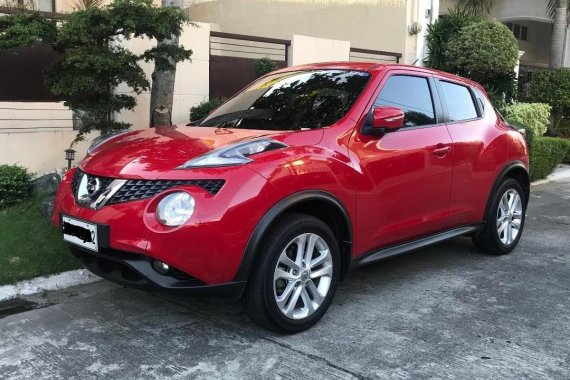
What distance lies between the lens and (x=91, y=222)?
138 inches

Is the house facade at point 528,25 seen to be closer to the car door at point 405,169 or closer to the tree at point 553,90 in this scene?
the tree at point 553,90

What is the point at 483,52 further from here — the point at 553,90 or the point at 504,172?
the point at 504,172

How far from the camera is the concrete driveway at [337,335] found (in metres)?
3.35

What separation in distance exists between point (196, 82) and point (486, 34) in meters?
6.01

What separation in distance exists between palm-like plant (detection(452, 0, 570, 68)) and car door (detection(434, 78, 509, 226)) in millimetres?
10003

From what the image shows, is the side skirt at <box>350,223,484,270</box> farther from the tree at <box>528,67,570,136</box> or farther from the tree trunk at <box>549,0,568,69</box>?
the tree trunk at <box>549,0,568,69</box>

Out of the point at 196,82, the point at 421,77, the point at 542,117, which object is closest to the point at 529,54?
the point at 542,117

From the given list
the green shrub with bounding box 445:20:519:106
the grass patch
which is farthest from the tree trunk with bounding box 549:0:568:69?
the grass patch

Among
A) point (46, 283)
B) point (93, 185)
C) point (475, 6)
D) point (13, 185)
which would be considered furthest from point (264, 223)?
point (475, 6)

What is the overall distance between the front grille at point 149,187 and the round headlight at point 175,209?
75mm

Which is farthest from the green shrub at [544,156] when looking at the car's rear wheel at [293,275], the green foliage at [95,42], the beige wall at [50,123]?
the car's rear wheel at [293,275]

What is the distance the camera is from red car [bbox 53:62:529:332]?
3.34 metres

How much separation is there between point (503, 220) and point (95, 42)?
439cm

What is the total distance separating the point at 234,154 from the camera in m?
3.55
